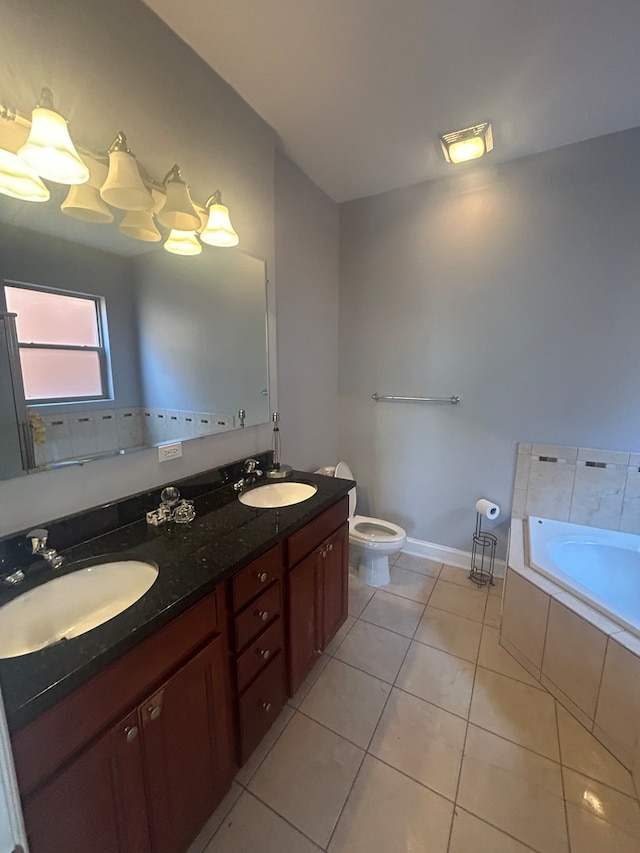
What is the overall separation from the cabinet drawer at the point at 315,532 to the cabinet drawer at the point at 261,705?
0.38m

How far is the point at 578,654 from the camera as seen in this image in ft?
4.87

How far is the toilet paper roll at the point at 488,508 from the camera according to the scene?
7.64 ft

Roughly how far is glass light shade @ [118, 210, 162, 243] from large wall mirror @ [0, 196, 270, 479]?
1.3 inches

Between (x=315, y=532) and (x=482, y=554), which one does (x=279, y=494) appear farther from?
(x=482, y=554)

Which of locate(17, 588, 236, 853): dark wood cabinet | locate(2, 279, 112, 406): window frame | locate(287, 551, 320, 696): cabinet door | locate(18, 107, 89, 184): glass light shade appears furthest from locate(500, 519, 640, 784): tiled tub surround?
locate(18, 107, 89, 184): glass light shade

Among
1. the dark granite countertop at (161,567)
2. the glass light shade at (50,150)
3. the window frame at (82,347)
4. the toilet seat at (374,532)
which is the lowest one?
the toilet seat at (374,532)

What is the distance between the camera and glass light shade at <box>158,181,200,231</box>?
1358mm

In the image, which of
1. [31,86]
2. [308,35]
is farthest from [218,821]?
[308,35]

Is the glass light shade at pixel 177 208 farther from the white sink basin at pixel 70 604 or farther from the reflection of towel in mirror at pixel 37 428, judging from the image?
the white sink basin at pixel 70 604

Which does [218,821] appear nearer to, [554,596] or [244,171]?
[554,596]

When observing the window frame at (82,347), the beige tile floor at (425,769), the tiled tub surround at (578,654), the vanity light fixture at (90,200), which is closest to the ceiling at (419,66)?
the vanity light fixture at (90,200)

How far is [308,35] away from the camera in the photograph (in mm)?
1353

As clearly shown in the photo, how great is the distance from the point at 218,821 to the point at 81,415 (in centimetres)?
141

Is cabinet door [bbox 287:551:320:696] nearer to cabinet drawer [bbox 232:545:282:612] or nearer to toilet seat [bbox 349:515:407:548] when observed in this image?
cabinet drawer [bbox 232:545:282:612]
